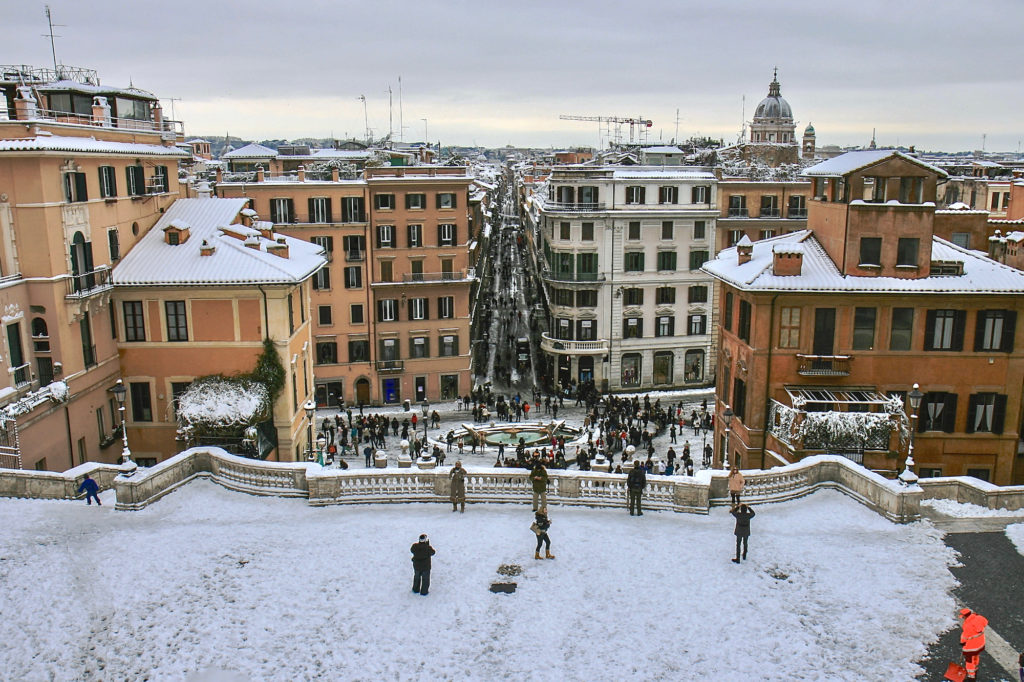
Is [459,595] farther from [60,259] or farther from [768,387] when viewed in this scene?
[60,259]

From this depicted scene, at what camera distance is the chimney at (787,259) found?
31.5 m

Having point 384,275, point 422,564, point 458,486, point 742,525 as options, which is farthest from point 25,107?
point 384,275

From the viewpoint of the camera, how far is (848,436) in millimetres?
29672

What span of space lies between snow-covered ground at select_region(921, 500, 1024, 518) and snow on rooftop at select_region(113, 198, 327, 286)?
23.7 metres

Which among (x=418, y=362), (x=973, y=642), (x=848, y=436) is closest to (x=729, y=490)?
(x=848, y=436)

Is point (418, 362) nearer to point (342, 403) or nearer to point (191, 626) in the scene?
point (342, 403)

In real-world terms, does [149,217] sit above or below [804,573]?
above

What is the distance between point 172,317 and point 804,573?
2565 centimetres

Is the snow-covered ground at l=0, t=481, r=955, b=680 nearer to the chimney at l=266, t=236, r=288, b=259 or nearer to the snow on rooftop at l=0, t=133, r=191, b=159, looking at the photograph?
the snow on rooftop at l=0, t=133, r=191, b=159

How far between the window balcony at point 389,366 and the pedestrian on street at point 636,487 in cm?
3611

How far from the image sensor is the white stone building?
61.5 m

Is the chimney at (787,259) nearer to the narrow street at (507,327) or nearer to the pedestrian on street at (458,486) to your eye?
the pedestrian on street at (458,486)

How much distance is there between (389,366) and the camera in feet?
193

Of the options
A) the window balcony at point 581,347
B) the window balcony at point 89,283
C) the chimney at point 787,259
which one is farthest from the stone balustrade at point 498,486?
the window balcony at point 581,347
